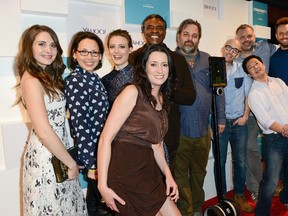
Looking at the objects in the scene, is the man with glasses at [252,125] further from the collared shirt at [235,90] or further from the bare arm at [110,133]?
the bare arm at [110,133]

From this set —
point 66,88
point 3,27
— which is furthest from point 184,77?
point 3,27

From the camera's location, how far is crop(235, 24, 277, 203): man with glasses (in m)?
3.23

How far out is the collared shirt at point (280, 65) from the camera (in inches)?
124

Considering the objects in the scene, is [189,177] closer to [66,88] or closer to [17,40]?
[66,88]

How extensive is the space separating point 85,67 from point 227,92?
1733 millimetres

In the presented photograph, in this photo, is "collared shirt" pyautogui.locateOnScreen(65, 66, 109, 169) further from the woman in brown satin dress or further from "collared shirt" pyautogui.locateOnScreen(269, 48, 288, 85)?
"collared shirt" pyautogui.locateOnScreen(269, 48, 288, 85)

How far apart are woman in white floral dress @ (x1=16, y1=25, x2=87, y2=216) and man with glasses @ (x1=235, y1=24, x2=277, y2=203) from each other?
2.18 metres

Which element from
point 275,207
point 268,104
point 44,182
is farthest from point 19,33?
point 275,207

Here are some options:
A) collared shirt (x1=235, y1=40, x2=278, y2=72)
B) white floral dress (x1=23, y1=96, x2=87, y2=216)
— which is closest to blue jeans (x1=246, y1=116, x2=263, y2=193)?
collared shirt (x1=235, y1=40, x2=278, y2=72)

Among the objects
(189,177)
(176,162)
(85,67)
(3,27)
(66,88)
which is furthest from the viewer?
(189,177)

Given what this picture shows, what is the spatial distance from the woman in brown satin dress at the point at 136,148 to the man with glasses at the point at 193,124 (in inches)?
37.7

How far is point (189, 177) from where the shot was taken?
2.90 m

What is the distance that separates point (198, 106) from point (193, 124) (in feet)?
0.53

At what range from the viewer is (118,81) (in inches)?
81.3
